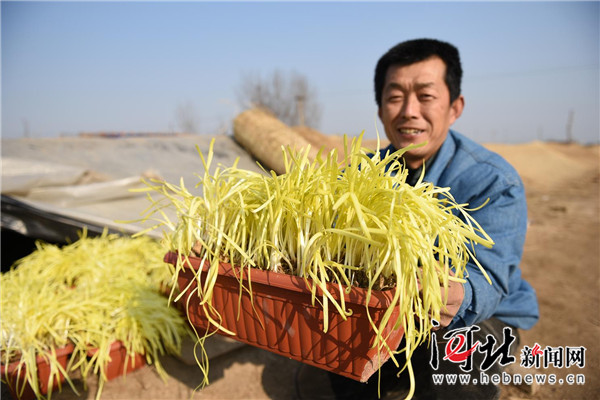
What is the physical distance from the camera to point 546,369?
2.13m

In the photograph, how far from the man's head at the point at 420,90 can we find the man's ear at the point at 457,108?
0.04 m

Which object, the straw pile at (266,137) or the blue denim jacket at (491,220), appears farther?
the straw pile at (266,137)

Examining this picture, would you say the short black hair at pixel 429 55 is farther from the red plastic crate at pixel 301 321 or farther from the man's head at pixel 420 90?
the red plastic crate at pixel 301 321

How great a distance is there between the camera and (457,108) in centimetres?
176

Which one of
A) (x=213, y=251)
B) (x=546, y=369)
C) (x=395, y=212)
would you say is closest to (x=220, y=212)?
(x=213, y=251)

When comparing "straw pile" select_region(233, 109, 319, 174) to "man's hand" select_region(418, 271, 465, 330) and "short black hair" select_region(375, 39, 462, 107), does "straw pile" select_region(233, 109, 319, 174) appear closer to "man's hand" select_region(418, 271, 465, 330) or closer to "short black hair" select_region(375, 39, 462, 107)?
"short black hair" select_region(375, 39, 462, 107)

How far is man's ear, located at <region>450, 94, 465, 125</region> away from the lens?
5.66ft

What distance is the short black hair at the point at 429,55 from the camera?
159cm

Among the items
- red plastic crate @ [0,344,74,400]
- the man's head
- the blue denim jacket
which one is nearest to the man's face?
the man's head

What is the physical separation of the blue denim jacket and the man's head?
120 mm
